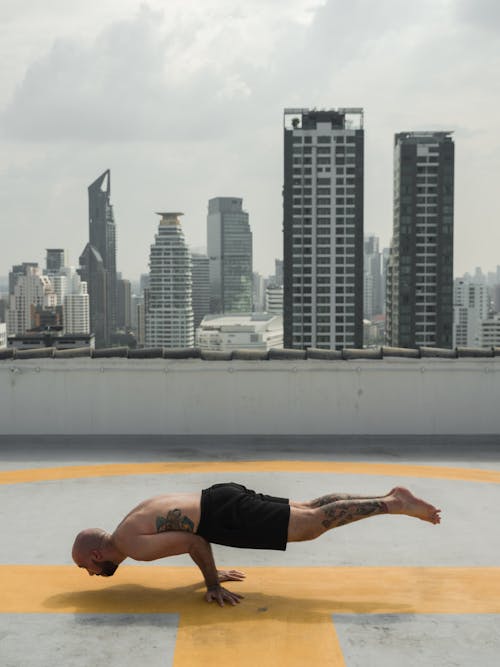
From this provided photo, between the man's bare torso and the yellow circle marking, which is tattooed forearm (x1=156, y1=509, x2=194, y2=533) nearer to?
the man's bare torso

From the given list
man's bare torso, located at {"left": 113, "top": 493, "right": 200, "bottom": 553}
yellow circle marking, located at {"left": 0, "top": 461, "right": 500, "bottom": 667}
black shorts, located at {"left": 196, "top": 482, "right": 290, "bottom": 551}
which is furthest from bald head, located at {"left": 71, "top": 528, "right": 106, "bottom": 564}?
black shorts, located at {"left": 196, "top": 482, "right": 290, "bottom": 551}

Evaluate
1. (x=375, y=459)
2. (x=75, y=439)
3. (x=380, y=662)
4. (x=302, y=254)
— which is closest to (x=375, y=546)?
(x=380, y=662)

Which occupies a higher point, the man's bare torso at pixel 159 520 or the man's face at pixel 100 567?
the man's bare torso at pixel 159 520

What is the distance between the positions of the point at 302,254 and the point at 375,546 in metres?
161

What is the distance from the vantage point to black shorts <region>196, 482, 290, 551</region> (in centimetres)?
523

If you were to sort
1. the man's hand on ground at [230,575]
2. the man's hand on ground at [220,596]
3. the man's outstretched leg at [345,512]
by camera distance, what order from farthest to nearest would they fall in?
1. the man's hand on ground at [230,575]
2. the man's outstretched leg at [345,512]
3. the man's hand on ground at [220,596]

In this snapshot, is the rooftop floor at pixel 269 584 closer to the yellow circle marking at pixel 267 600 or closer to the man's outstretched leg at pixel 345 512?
the yellow circle marking at pixel 267 600

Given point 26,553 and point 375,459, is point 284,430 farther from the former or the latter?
point 26,553

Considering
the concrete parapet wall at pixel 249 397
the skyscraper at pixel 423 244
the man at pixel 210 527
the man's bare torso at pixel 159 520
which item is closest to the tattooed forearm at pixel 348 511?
the man at pixel 210 527

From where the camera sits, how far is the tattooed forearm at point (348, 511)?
532 centimetres

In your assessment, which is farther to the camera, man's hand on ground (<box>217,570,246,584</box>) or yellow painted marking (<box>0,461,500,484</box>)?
yellow painted marking (<box>0,461,500,484</box>)

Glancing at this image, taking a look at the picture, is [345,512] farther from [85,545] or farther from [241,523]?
[85,545]

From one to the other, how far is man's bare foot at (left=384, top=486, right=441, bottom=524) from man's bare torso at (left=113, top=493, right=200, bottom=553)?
4.34 feet

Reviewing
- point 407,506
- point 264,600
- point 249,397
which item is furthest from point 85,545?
point 249,397
